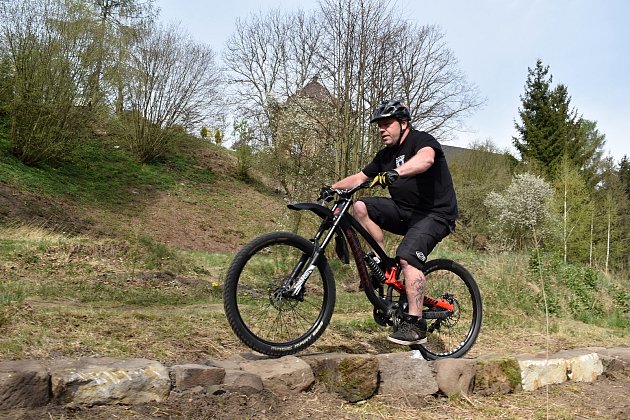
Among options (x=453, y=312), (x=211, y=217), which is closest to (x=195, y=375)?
(x=453, y=312)

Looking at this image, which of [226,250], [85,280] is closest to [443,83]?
[226,250]

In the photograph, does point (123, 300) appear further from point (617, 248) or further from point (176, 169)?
point (617, 248)

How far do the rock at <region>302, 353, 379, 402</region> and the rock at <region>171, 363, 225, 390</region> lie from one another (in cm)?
63

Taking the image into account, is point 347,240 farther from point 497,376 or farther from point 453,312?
point 497,376

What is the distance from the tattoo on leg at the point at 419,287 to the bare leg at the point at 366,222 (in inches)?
14.7

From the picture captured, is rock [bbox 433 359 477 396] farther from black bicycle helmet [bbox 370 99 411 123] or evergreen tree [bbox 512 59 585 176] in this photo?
evergreen tree [bbox 512 59 585 176]

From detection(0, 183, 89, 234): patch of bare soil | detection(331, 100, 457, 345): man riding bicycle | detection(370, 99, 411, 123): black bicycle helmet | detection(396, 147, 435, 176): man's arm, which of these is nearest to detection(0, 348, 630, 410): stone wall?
detection(331, 100, 457, 345): man riding bicycle

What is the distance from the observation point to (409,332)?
12.9ft

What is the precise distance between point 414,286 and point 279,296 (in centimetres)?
102

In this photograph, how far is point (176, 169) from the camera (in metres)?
24.4

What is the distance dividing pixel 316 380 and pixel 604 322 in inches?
216

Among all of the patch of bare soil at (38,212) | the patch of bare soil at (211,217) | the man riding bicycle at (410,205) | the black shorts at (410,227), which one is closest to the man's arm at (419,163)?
the man riding bicycle at (410,205)

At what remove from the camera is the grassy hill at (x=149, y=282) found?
3.64 meters

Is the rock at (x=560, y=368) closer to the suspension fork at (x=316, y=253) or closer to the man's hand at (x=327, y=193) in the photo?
the suspension fork at (x=316, y=253)
